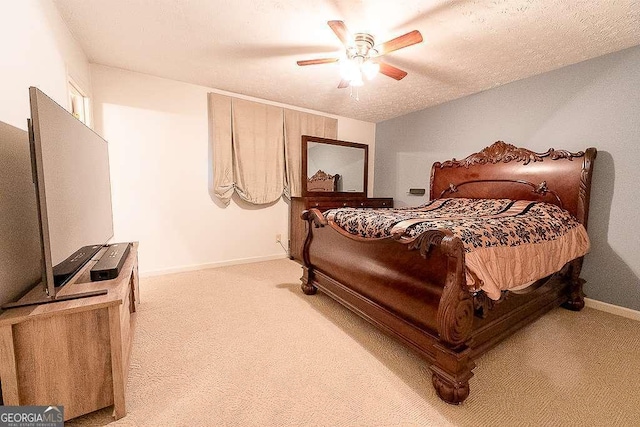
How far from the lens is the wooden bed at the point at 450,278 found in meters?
1.25

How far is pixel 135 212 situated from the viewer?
2834mm

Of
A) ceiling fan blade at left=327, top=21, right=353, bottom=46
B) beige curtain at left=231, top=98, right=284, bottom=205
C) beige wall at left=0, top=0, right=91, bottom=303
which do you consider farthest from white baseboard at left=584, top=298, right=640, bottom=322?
beige wall at left=0, top=0, right=91, bottom=303

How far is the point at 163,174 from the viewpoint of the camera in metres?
2.95

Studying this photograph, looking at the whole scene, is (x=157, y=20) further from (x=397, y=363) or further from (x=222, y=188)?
(x=397, y=363)

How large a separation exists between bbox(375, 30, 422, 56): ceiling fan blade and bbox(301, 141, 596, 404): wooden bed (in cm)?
127

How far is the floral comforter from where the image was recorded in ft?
4.42

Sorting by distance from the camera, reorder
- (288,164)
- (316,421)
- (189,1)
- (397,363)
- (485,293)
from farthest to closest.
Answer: (288,164) < (189,1) < (397,363) < (485,293) < (316,421)

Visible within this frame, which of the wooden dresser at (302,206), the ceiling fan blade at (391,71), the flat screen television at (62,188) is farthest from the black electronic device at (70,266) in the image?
the ceiling fan blade at (391,71)

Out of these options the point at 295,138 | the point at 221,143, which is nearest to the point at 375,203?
the point at 295,138

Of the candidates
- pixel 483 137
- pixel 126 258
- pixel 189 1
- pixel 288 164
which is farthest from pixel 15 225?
pixel 483 137

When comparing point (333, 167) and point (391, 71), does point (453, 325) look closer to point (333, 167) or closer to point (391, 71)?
point (391, 71)

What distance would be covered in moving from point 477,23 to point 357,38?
34.3 inches

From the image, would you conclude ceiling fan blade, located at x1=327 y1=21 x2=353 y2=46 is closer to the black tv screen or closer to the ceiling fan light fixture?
the ceiling fan light fixture

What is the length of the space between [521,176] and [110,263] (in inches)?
143
